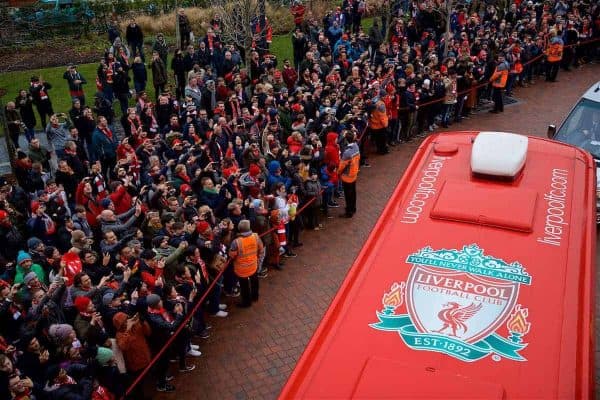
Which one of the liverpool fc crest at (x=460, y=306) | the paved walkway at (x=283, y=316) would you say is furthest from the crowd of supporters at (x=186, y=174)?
the liverpool fc crest at (x=460, y=306)

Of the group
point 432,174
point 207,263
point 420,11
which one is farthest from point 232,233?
point 420,11

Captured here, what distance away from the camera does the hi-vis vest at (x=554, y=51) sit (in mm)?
19953

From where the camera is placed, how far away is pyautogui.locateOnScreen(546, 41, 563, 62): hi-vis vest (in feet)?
65.5

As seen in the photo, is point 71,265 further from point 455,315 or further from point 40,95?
point 40,95

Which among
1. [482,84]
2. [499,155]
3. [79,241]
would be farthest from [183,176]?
[482,84]

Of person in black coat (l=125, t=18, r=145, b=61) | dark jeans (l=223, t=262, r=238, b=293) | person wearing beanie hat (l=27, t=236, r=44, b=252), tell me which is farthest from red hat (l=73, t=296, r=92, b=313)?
person in black coat (l=125, t=18, r=145, b=61)

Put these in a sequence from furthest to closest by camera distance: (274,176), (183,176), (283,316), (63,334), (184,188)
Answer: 1. (274,176)
2. (183,176)
3. (184,188)
4. (283,316)
5. (63,334)

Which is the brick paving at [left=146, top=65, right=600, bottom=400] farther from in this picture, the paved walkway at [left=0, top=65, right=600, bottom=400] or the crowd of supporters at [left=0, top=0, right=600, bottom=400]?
the crowd of supporters at [left=0, top=0, right=600, bottom=400]

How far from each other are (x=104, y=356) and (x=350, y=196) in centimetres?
694

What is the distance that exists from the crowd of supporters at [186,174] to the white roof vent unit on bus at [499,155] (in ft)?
12.3

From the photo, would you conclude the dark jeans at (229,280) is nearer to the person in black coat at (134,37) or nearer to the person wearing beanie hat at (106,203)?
the person wearing beanie hat at (106,203)

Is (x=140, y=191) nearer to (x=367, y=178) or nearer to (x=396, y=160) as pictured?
(x=367, y=178)

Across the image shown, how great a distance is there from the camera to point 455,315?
17.5 feet

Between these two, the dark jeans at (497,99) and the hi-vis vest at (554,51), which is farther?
the hi-vis vest at (554,51)
